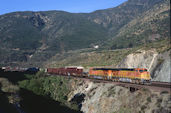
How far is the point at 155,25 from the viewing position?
158 m

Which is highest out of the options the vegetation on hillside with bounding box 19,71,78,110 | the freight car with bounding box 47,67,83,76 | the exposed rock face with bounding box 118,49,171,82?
the exposed rock face with bounding box 118,49,171,82

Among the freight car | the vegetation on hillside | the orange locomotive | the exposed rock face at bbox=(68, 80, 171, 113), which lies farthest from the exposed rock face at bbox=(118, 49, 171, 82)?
the vegetation on hillside

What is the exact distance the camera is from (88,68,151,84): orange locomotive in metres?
38.7

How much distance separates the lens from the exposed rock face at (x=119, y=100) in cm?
2738

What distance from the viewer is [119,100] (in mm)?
35094

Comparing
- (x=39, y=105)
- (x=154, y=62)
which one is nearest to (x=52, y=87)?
(x=39, y=105)

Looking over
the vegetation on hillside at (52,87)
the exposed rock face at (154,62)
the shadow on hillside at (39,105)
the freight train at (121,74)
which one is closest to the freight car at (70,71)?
the freight train at (121,74)

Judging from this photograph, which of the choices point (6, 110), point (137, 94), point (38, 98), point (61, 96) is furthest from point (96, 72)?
point (6, 110)

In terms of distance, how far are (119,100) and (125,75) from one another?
9.60 meters

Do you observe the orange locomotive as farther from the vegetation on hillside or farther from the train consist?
the vegetation on hillside

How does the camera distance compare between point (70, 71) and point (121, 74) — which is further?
point (70, 71)

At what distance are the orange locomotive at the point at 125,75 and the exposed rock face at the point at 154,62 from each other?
1145 centimetres

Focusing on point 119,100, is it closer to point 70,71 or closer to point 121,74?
point 121,74

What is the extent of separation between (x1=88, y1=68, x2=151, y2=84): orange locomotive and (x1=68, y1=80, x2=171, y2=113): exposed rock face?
3.84m
